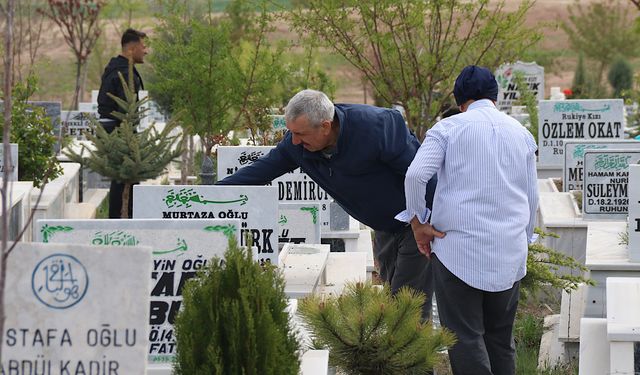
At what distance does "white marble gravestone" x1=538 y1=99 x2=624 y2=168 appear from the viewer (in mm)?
14156

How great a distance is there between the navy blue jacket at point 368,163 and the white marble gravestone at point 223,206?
296mm

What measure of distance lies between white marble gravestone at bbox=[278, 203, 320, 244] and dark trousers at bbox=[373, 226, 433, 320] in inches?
63.4

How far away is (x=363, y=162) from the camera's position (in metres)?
6.81

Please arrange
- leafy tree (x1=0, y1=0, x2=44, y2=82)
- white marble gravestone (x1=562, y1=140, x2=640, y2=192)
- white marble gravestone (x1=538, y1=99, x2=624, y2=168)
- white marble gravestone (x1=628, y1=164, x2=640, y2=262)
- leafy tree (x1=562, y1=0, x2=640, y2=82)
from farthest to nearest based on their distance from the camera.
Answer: leafy tree (x1=562, y1=0, x2=640, y2=82) → leafy tree (x1=0, y1=0, x2=44, y2=82) → white marble gravestone (x1=538, y1=99, x2=624, y2=168) → white marble gravestone (x1=562, y1=140, x2=640, y2=192) → white marble gravestone (x1=628, y1=164, x2=640, y2=262)

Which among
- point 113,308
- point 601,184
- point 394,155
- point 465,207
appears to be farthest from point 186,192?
point 601,184

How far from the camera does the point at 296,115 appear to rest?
21.5 feet

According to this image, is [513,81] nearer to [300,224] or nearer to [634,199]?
[300,224]

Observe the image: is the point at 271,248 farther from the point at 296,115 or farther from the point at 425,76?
the point at 425,76

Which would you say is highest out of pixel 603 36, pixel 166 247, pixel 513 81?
pixel 603 36

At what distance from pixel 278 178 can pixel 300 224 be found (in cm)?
55

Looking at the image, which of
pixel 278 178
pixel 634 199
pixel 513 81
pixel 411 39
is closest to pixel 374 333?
pixel 634 199

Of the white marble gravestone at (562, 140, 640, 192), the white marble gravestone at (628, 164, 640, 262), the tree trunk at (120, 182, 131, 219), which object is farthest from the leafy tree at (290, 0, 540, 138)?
the white marble gravestone at (628, 164, 640, 262)

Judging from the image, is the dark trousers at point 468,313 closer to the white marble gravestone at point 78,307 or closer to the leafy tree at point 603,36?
the white marble gravestone at point 78,307

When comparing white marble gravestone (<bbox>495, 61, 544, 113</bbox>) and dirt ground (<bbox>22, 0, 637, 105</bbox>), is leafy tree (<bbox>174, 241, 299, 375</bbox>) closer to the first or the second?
white marble gravestone (<bbox>495, 61, 544, 113</bbox>)
